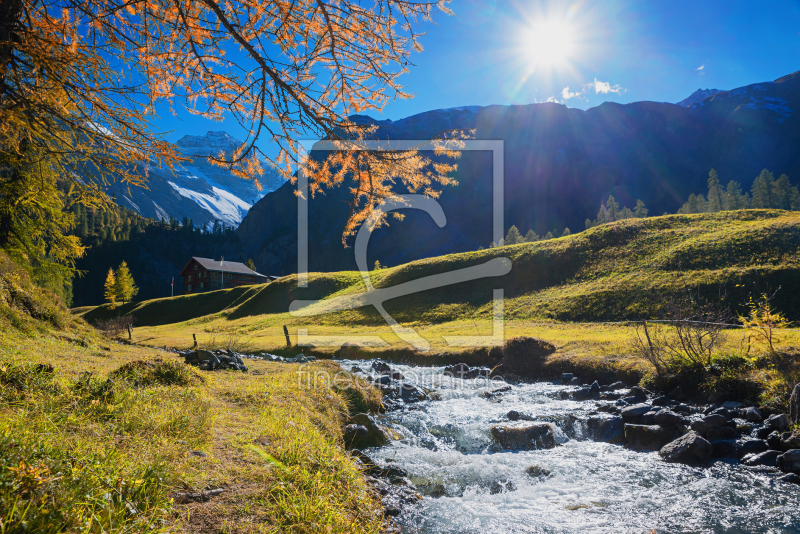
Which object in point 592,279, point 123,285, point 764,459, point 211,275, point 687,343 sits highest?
point 211,275

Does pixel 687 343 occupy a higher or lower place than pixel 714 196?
lower

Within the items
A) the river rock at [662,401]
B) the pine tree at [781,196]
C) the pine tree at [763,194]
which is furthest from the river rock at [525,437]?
the pine tree at [781,196]

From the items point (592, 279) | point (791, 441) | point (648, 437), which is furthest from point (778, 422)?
point (592, 279)

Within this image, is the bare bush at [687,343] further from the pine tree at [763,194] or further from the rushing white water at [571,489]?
the pine tree at [763,194]

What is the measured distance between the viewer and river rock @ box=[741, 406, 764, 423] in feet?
27.6

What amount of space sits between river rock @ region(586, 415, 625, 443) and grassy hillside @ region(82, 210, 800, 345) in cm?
1481

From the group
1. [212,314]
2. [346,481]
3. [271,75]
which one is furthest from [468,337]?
[212,314]

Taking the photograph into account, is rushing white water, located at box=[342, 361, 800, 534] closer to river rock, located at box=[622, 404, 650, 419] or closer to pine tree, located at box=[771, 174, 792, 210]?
river rock, located at box=[622, 404, 650, 419]

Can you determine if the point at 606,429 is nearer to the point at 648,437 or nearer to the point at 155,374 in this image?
the point at 648,437

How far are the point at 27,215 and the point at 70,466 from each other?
77.7 feet

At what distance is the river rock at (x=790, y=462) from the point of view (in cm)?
658

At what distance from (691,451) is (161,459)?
9.60 m

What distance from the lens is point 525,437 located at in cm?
882

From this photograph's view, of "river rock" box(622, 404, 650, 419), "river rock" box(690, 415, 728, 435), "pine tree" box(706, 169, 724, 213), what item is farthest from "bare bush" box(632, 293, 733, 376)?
"pine tree" box(706, 169, 724, 213)
